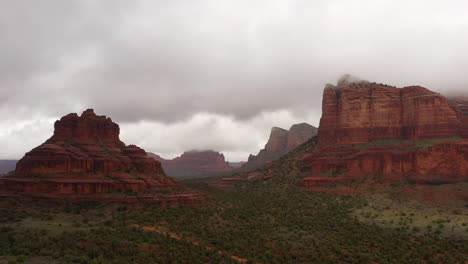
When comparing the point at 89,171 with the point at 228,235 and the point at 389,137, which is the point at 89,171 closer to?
the point at 228,235

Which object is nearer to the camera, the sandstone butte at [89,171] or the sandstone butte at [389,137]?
the sandstone butte at [89,171]

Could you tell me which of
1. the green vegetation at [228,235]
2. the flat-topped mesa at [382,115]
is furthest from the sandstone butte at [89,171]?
the flat-topped mesa at [382,115]

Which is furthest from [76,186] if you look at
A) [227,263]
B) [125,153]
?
[227,263]

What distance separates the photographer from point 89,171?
54812mm

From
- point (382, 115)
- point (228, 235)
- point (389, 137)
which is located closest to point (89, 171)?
point (228, 235)

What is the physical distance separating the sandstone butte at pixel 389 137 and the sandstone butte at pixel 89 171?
4057 cm

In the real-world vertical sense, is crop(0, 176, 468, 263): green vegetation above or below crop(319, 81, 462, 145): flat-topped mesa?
below

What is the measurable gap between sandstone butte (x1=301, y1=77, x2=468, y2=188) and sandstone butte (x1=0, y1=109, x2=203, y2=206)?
4057cm

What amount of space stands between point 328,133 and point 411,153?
2211 centimetres

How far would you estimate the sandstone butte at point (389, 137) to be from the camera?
7294 centimetres

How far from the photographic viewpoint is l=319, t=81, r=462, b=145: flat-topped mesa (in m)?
78.1

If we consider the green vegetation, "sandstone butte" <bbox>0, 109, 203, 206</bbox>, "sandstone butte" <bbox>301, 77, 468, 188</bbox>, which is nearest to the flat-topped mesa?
"sandstone butte" <bbox>301, 77, 468, 188</bbox>

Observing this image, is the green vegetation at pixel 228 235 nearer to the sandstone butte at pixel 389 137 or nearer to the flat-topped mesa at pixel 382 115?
the sandstone butte at pixel 389 137

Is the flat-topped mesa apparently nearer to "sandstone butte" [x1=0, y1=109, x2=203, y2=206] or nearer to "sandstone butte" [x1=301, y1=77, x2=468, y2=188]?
"sandstone butte" [x1=301, y1=77, x2=468, y2=188]
